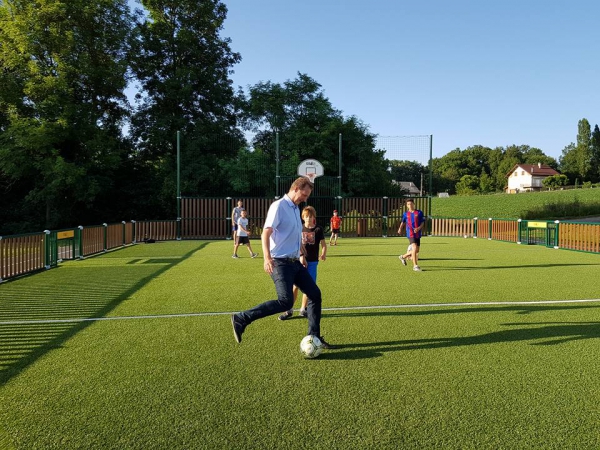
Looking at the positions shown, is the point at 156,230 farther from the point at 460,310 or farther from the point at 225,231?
the point at 460,310

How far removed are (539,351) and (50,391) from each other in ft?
15.3

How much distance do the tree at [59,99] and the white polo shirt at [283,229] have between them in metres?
24.8

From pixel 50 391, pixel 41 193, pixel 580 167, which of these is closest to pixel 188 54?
pixel 41 193

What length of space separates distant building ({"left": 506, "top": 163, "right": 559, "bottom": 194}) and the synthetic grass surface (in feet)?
314

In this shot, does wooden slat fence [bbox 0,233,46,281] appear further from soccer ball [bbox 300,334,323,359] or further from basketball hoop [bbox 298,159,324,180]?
basketball hoop [bbox 298,159,324,180]

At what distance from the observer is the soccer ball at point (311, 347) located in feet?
14.4

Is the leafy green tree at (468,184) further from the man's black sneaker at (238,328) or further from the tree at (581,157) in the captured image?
the man's black sneaker at (238,328)

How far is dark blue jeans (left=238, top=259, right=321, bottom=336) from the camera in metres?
4.51

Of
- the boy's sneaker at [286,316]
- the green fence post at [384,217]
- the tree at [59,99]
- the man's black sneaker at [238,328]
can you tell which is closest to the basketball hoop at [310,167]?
the green fence post at [384,217]

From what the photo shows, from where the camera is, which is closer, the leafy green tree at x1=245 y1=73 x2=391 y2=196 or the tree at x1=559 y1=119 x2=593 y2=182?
the leafy green tree at x1=245 y1=73 x2=391 y2=196

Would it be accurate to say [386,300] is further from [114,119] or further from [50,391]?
[114,119]

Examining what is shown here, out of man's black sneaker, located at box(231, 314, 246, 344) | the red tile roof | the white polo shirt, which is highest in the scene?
the red tile roof

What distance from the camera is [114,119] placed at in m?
31.1

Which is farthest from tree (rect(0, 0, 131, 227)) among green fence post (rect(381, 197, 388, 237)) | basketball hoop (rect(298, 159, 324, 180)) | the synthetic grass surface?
the synthetic grass surface
